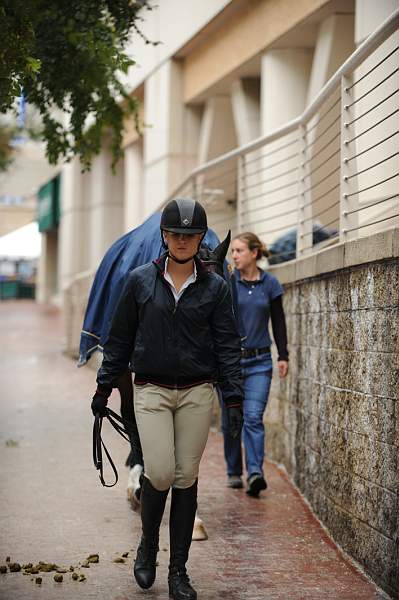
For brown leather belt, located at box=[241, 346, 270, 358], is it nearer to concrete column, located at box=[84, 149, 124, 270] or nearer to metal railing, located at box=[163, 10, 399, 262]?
metal railing, located at box=[163, 10, 399, 262]

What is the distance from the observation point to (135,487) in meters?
7.70

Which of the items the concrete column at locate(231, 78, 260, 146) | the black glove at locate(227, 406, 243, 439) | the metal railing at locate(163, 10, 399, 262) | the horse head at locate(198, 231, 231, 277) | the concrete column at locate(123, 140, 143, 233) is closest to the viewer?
the black glove at locate(227, 406, 243, 439)

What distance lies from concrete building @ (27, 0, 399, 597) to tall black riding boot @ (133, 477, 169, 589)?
1251 millimetres

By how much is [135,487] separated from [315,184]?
3.40 m

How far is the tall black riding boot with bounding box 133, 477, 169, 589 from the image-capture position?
5703 mm

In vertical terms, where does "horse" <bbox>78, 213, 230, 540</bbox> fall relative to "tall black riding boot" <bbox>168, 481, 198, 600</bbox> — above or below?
above

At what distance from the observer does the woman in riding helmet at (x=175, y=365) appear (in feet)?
18.2

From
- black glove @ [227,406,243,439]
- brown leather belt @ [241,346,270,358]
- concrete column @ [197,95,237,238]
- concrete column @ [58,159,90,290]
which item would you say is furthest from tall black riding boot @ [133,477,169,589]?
concrete column @ [58,159,90,290]

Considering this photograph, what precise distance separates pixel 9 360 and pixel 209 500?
12786 millimetres

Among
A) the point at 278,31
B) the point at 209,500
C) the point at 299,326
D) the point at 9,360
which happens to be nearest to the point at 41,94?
the point at 299,326

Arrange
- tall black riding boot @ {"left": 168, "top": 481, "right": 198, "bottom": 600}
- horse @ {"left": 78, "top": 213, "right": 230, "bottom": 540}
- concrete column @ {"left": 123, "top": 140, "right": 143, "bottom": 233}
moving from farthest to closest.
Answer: concrete column @ {"left": 123, "top": 140, "right": 143, "bottom": 233}
horse @ {"left": 78, "top": 213, "right": 230, "bottom": 540}
tall black riding boot @ {"left": 168, "top": 481, "right": 198, "bottom": 600}

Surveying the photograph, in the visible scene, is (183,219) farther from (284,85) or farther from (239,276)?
(284,85)

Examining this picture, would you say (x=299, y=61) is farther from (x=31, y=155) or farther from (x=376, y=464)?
(x=31, y=155)

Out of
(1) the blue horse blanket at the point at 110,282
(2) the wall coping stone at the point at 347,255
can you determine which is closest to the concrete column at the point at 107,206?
(2) the wall coping stone at the point at 347,255
